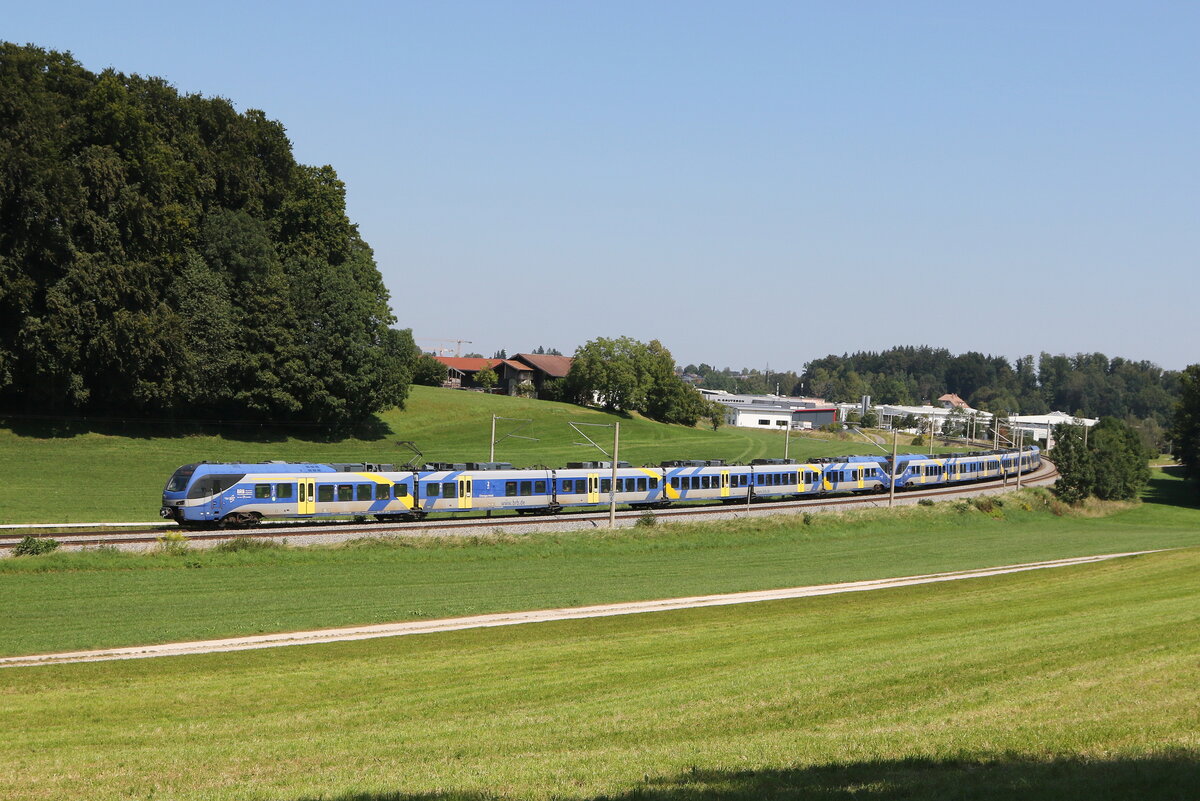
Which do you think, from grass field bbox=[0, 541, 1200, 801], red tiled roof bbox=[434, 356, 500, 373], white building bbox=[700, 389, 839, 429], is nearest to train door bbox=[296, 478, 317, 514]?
grass field bbox=[0, 541, 1200, 801]

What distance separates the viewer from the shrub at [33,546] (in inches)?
1379

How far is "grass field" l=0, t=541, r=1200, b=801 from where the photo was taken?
1322 centimetres

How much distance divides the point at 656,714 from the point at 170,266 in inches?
2519

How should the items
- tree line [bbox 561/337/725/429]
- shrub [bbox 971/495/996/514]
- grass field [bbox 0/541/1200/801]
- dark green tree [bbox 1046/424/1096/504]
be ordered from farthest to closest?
tree line [bbox 561/337/725/429], dark green tree [bbox 1046/424/1096/504], shrub [bbox 971/495/996/514], grass field [bbox 0/541/1200/801]

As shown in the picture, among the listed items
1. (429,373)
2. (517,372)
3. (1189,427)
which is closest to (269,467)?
(429,373)

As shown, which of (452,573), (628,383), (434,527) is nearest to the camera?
(452,573)

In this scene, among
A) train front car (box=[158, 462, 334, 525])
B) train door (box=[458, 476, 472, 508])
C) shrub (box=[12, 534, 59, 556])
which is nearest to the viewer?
shrub (box=[12, 534, 59, 556])

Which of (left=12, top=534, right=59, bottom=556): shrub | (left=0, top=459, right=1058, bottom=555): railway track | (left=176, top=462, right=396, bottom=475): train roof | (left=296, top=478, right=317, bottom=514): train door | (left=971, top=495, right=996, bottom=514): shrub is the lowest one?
(left=971, top=495, right=996, bottom=514): shrub

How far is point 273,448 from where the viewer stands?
75000mm

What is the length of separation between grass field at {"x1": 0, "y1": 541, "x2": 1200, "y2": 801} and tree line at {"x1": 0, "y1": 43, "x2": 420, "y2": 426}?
49.6 meters

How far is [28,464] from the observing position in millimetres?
61531

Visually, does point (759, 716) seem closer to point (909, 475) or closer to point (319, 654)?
point (319, 654)

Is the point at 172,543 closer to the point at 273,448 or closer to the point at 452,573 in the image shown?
the point at 452,573

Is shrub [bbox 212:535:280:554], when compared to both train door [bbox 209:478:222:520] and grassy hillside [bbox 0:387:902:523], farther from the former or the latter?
grassy hillside [bbox 0:387:902:523]
